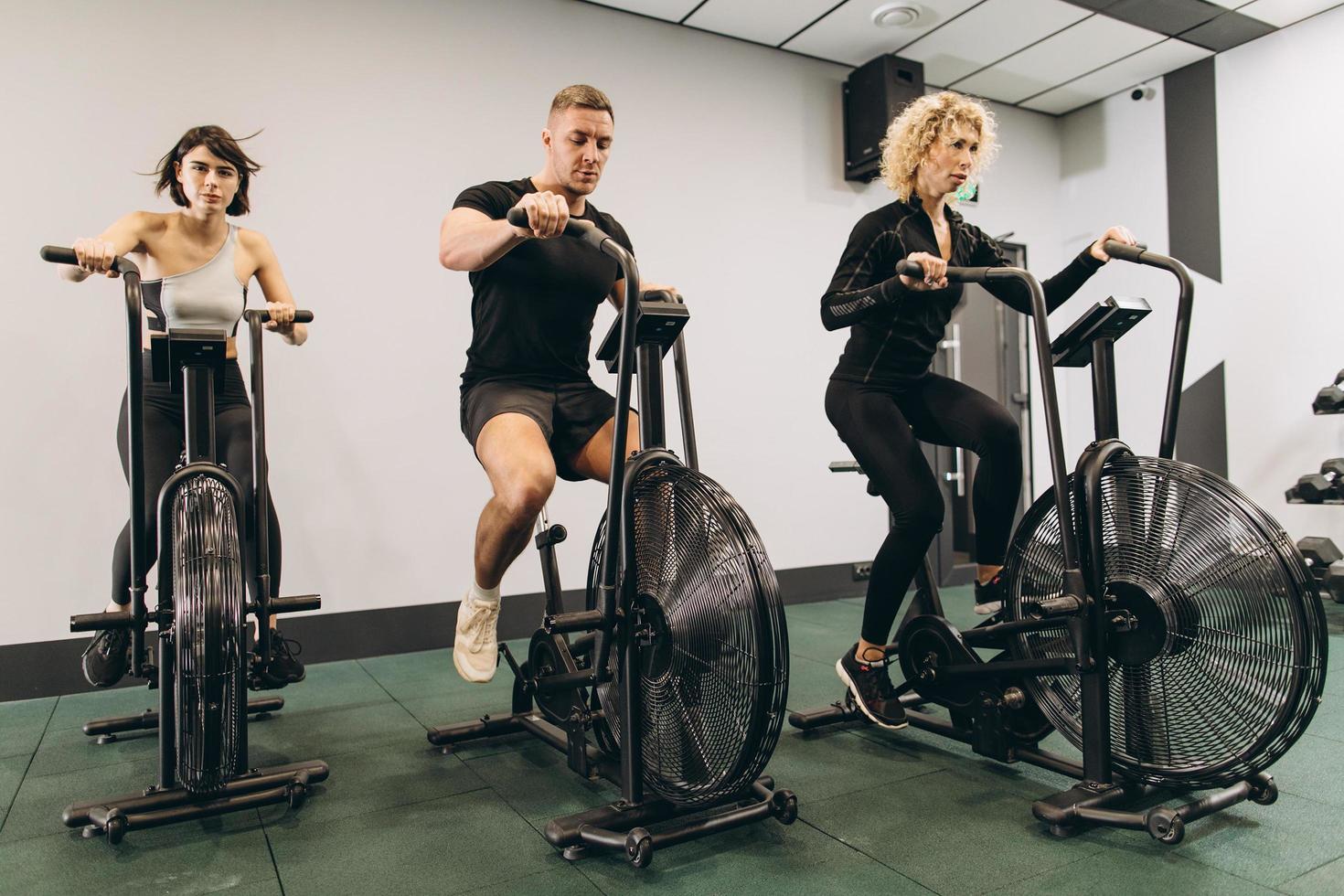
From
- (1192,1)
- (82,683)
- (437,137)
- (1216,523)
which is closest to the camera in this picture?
(1216,523)

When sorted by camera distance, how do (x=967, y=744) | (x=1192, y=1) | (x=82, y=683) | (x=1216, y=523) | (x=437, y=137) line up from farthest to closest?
(x=1192, y=1), (x=437, y=137), (x=82, y=683), (x=967, y=744), (x=1216, y=523)

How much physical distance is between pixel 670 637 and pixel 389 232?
2.61 m

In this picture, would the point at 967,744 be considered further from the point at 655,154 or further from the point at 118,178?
the point at 118,178

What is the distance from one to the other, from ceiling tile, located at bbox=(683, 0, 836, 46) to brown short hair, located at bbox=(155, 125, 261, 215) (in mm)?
2473

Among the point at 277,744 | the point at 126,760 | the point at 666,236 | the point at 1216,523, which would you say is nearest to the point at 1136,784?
the point at 1216,523

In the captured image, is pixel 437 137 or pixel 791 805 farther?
pixel 437 137

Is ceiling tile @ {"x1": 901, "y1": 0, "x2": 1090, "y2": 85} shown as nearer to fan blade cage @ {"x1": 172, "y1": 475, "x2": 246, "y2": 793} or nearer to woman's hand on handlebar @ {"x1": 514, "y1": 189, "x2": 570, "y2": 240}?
woman's hand on handlebar @ {"x1": 514, "y1": 189, "x2": 570, "y2": 240}

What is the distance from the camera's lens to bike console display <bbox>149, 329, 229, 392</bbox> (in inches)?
79.3

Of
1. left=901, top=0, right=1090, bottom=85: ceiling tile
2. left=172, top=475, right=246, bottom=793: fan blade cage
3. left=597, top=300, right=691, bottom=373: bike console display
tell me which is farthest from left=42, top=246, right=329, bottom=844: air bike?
left=901, top=0, right=1090, bottom=85: ceiling tile

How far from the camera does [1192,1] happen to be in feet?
14.2

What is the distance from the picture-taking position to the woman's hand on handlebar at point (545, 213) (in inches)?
64.2

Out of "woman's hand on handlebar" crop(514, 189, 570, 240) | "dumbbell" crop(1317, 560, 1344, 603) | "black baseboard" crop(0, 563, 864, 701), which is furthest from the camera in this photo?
"dumbbell" crop(1317, 560, 1344, 603)

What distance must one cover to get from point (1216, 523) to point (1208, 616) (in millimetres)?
180

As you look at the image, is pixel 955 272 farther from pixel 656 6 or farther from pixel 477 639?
pixel 656 6
